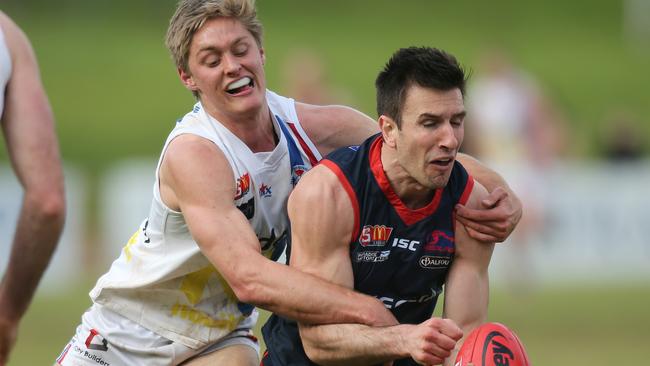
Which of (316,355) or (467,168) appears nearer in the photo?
(316,355)

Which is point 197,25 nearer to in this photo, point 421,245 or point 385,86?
point 385,86

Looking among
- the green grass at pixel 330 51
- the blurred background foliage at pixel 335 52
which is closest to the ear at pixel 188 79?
the blurred background foliage at pixel 335 52

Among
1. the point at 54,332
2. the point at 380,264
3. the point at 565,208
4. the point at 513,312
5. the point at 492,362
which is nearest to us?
the point at 492,362

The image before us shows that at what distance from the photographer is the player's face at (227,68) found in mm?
6207

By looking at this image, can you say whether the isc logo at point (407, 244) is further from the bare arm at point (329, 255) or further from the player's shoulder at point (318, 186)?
the player's shoulder at point (318, 186)

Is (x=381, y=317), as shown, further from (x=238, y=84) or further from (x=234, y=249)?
(x=238, y=84)

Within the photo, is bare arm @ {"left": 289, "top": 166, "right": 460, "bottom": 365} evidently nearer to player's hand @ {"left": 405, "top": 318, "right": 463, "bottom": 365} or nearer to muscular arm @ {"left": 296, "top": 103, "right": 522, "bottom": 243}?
player's hand @ {"left": 405, "top": 318, "right": 463, "bottom": 365}

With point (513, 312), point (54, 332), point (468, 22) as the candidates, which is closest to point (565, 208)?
point (513, 312)

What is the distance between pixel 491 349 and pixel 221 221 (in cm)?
132

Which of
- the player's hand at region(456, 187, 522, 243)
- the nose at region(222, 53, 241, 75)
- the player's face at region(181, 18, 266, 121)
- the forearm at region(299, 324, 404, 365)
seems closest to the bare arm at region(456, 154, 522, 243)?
the player's hand at region(456, 187, 522, 243)

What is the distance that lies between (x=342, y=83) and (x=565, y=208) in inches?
516

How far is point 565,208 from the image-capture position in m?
17.9

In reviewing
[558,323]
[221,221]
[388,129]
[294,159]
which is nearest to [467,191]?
[388,129]

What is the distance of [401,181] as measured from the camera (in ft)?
19.3
